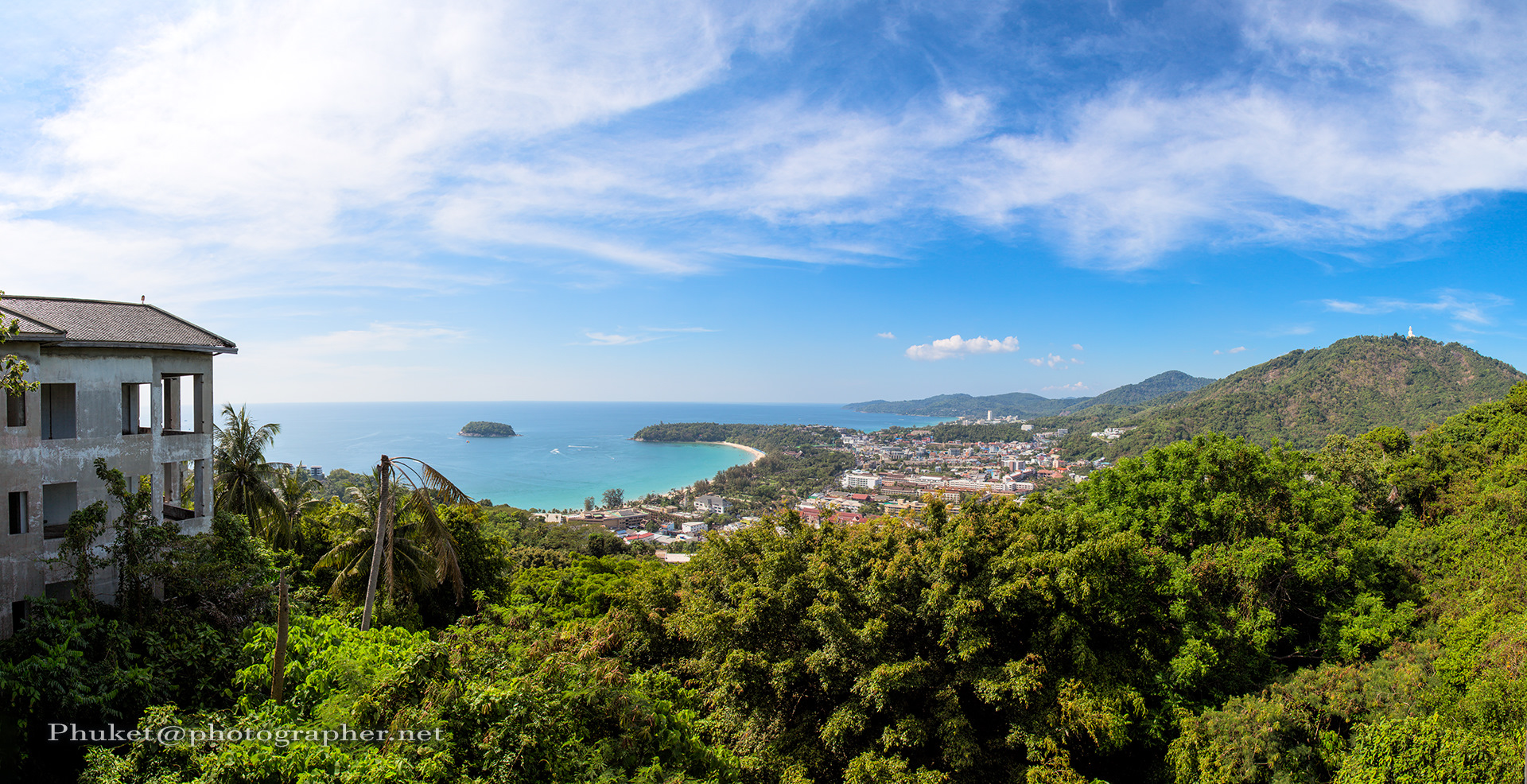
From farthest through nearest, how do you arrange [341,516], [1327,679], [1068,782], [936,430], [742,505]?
[936,430]
[742,505]
[341,516]
[1327,679]
[1068,782]

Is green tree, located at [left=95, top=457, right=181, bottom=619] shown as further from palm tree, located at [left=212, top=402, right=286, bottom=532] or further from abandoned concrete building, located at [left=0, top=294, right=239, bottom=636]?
palm tree, located at [left=212, top=402, right=286, bottom=532]

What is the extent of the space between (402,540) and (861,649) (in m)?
7.89

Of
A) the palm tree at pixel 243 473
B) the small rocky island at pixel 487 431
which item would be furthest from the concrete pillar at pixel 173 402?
the small rocky island at pixel 487 431

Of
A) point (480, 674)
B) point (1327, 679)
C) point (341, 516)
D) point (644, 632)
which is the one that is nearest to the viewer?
point (480, 674)

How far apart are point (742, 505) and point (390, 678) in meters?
65.3

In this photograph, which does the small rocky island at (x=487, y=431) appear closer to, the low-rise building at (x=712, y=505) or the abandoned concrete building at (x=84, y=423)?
the low-rise building at (x=712, y=505)

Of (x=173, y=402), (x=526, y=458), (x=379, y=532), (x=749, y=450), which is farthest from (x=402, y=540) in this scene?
(x=749, y=450)

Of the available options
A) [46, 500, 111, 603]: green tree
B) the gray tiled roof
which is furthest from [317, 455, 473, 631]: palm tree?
the gray tiled roof

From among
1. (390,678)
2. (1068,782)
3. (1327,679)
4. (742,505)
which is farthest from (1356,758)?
(742,505)

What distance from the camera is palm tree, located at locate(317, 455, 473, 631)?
24.8 feet

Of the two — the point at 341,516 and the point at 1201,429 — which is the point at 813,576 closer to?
the point at 341,516

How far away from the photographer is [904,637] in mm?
9969

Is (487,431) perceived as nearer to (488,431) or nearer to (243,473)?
(488,431)

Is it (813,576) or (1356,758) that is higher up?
(813,576)
